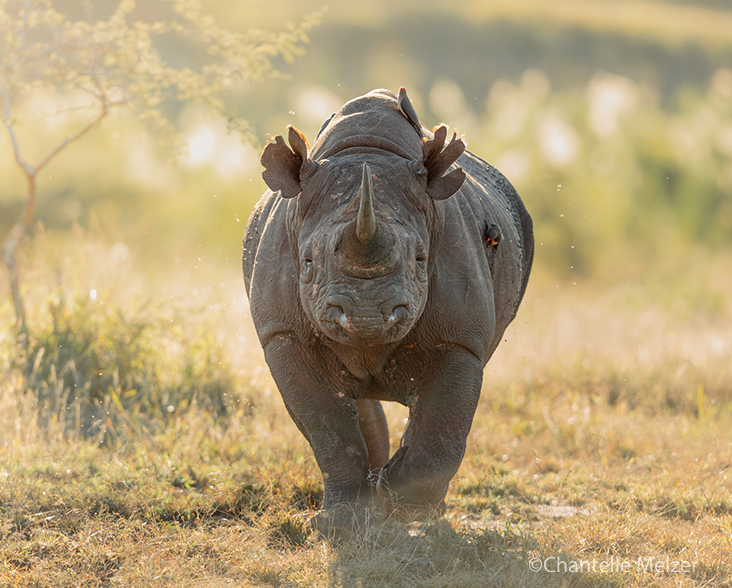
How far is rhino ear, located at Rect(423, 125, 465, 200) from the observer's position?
158 inches

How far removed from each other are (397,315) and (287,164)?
919 mm

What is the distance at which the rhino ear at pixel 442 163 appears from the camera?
400cm

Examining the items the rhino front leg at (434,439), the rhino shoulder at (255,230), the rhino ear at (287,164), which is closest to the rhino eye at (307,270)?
the rhino ear at (287,164)

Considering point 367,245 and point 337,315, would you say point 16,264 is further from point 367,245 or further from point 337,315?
point 367,245

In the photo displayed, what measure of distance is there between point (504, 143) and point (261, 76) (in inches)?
539

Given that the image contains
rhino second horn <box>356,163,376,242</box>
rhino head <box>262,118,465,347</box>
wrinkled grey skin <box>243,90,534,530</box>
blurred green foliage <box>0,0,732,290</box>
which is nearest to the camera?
rhino second horn <box>356,163,376,242</box>

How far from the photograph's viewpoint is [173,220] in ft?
65.3

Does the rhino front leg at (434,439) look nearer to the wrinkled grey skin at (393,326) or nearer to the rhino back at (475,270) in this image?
the wrinkled grey skin at (393,326)

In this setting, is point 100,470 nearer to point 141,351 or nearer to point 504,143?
point 141,351

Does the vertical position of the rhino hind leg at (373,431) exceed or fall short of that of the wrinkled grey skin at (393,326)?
it falls short

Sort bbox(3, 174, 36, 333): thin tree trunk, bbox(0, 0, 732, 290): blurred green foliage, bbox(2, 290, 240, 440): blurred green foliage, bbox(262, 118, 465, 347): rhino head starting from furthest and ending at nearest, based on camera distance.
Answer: bbox(0, 0, 732, 290): blurred green foliage → bbox(3, 174, 36, 333): thin tree trunk → bbox(2, 290, 240, 440): blurred green foliage → bbox(262, 118, 465, 347): rhino head

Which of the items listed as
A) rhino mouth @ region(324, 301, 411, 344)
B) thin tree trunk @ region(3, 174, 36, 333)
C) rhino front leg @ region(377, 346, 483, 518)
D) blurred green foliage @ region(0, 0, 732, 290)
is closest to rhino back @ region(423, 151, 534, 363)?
rhino front leg @ region(377, 346, 483, 518)

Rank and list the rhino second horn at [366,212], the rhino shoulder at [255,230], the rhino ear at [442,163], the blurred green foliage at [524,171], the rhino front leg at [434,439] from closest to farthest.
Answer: the rhino second horn at [366,212]
the rhino ear at [442,163]
the rhino front leg at [434,439]
the rhino shoulder at [255,230]
the blurred green foliage at [524,171]

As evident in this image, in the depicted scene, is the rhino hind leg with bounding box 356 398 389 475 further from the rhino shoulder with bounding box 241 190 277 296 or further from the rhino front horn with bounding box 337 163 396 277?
the rhino front horn with bounding box 337 163 396 277
